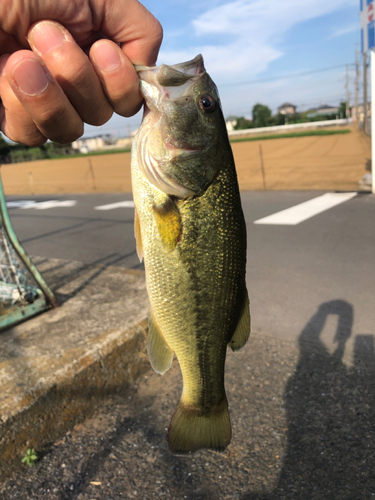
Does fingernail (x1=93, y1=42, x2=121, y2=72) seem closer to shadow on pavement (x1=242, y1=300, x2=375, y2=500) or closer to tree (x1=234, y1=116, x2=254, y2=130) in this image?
shadow on pavement (x1=242, y1=300, x2=375, y2=500)

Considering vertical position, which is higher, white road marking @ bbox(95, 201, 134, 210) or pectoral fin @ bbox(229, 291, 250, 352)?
pectoral fin @ bbox(229, 291, 250, 352)

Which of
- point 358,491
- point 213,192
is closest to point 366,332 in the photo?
point 358,491

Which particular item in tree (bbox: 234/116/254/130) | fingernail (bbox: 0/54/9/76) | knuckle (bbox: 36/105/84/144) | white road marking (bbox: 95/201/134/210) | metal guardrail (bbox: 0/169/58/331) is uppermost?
tree (bbox: 234/116/254/130)

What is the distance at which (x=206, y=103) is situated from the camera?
149cm

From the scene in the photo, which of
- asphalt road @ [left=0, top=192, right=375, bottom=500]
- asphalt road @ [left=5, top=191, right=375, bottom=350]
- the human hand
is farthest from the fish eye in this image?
asphalt road @ [left=5, top=191, right=375, bottom=350]

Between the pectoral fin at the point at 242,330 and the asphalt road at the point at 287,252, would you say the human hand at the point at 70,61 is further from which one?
the asphalt road at the point at 287,252

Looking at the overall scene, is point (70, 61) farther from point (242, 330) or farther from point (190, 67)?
point (242, 330)

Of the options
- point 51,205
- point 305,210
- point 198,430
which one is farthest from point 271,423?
point 51,205

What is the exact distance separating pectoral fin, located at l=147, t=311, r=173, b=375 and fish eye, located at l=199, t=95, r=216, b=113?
841 mm

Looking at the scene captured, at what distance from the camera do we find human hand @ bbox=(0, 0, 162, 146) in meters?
1.35

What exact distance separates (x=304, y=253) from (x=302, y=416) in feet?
13.2

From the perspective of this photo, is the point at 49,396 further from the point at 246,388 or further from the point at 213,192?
the point at 213,192

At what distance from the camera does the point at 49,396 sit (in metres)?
2.98

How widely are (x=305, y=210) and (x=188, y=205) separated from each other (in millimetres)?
9250
